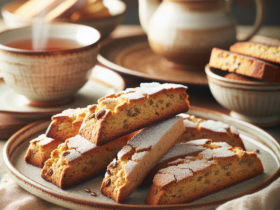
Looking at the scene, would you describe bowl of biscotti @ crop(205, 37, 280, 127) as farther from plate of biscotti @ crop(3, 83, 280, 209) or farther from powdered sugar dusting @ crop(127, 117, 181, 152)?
powdered sugar dusting @ crop(127, 117, 181, 152)

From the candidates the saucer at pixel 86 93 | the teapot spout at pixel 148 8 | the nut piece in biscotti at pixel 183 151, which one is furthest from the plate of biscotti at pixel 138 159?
the teapot spout at pixel 148 8

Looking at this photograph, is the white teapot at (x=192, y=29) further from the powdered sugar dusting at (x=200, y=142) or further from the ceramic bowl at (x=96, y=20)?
the powdered sugar dusting at (x=200, y=142)

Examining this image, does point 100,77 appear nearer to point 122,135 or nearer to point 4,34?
point 4,34

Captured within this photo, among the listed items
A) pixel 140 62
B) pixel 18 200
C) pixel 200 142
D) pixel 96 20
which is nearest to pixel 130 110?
pixel 200 142

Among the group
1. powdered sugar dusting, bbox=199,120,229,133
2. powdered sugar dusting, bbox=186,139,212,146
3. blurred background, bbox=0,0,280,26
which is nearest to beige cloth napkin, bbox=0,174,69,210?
powdered sugar dusting, bbox=186,139,212,146

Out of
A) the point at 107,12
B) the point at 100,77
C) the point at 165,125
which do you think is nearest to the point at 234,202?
the point at 165,125
